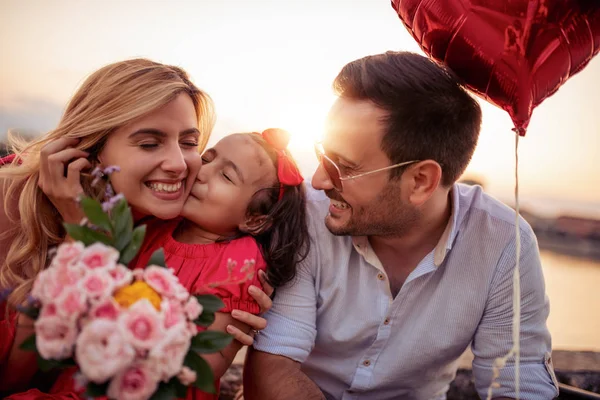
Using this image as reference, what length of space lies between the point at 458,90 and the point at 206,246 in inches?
49.0

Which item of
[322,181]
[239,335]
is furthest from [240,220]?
[239,335]

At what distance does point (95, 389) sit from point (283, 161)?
51.5 inches

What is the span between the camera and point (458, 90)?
7.98 ft

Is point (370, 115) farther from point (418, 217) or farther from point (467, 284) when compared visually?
point (467, 284)

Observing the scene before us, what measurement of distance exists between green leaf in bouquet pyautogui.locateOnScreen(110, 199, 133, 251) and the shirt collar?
127 cm

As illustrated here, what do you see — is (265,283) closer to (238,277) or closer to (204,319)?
(238,277)

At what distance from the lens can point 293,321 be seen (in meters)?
2.42

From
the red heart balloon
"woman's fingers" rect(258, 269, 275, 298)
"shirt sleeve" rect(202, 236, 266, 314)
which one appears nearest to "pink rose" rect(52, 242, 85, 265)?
"shirt sleeve" rect(202, 236, 266, 314)

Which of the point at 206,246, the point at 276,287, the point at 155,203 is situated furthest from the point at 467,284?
the point at 155,203

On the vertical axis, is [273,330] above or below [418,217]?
below

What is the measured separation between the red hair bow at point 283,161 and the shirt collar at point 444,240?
1.27ft

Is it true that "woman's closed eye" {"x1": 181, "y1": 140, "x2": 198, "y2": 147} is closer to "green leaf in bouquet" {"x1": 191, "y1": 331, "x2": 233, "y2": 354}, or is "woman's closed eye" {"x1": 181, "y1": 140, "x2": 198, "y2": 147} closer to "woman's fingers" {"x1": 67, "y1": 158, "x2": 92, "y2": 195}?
"woman's fingers" {"x1": 67, "y1": 158, "x2": 92, "y2": 195}

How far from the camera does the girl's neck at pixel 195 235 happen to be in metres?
2.38

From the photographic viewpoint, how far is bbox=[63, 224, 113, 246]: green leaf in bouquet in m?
1.44
